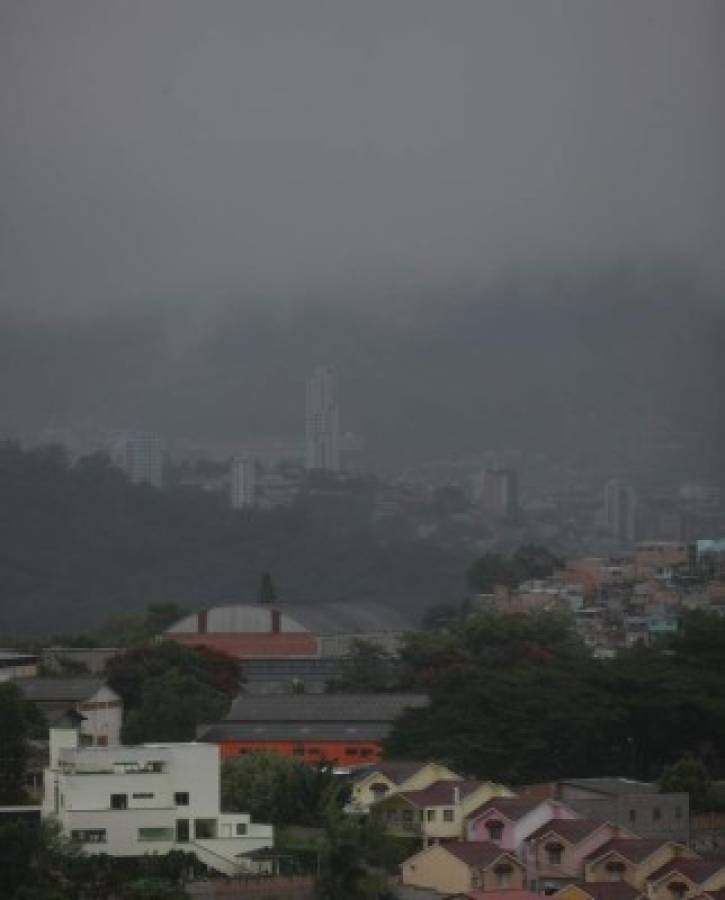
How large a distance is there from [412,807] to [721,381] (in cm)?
7389

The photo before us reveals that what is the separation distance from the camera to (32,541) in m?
73.3

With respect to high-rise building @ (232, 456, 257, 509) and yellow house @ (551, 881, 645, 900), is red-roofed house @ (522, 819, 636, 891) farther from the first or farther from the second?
high-rise building @ (232, 456, 257, 509)

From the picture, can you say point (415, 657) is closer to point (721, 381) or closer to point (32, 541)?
point (32, 541)

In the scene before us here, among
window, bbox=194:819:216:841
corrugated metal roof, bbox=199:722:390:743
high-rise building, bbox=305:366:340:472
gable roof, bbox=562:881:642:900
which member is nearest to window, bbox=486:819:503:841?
gable roof, bbox=562:881:642:900

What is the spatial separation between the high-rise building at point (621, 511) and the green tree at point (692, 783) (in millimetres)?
50815

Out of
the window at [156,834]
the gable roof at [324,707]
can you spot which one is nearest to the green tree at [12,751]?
the window at [156,834]

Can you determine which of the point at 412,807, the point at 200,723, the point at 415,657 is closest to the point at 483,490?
the point at 415,657

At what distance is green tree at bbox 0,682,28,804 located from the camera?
2119 cm

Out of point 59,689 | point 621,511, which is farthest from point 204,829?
point 621,511

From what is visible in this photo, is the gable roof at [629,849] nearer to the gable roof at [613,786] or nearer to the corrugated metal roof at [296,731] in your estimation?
the gable roof at [613,786]

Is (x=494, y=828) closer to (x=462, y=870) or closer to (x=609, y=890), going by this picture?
(x=462, y=870)

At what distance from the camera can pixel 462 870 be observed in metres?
20.0

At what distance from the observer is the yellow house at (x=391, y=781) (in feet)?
72.8

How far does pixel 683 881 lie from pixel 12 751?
4375 mm
